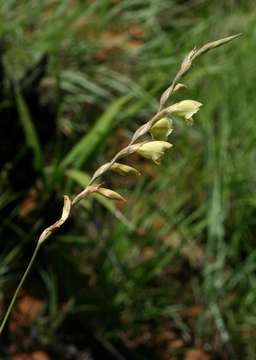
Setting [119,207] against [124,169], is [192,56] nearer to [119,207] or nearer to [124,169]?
[124,169]

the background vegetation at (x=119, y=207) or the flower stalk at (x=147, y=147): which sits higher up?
the flower stalk at (x=147, y=147)

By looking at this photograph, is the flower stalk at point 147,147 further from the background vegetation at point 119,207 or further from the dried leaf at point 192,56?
the background vegetation at point 119,207

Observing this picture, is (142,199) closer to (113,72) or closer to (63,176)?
(63,176)

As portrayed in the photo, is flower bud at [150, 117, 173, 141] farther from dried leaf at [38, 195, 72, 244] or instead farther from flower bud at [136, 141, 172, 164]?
dried leaf at [38, 195, 72, 244]

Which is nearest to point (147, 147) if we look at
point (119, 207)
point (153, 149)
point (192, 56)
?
point (153, 149)

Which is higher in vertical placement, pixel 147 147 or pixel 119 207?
pixel 147 147

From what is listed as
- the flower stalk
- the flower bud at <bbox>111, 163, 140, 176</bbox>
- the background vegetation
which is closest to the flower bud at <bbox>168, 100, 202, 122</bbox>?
the flower stalk

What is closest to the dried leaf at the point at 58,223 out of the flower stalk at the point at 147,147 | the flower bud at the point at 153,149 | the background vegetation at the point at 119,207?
the flower stalk at the point at 147,147
